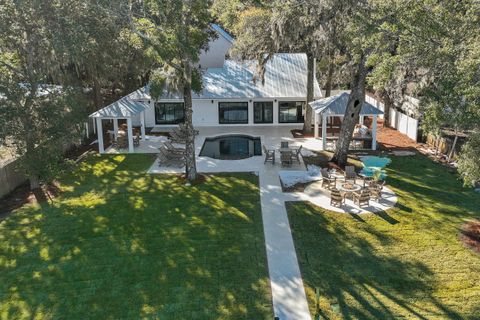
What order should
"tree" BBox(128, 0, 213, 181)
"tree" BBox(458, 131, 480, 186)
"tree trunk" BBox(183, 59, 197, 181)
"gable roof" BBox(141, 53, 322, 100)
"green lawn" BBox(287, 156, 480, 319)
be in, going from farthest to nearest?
"gable roof" BBox(141, 53, 322, 100) → "tree trunk" BBox(183, 59, 197, 181) → "tree" BBox(128, 0, 213, 181) → "tree" BBox(458, 131, 480, 186) → "green lawn" BBox(287, 156, 480, 319)

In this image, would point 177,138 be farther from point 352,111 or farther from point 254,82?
point 352,111

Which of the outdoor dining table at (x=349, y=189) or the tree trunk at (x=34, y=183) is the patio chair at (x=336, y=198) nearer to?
the outdoor dining table at (x=349, y=189)

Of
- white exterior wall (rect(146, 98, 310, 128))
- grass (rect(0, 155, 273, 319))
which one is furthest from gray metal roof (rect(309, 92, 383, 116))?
grass (rect(0, 155, 273, 319))

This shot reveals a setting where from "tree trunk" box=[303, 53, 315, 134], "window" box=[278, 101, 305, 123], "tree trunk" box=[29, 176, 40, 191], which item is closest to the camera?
"tree trunk" box=[29, 176, 40, 191]

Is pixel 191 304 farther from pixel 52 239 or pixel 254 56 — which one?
pixel 254 56

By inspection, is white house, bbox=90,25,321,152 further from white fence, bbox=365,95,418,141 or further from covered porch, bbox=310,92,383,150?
white fence, bbox=365,95,418,141

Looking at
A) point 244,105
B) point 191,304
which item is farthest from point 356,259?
point 244,105
